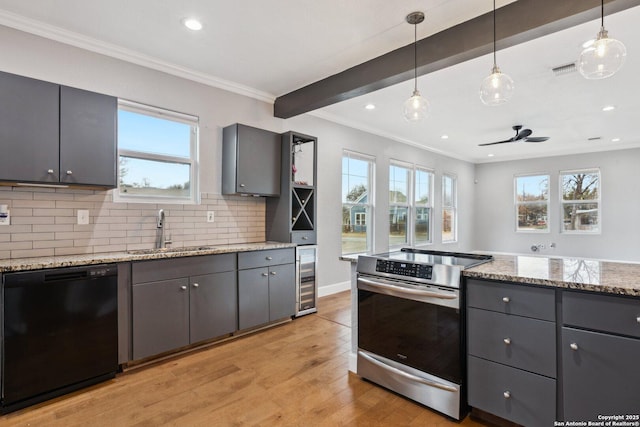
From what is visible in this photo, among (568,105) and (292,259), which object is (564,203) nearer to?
(568,105)

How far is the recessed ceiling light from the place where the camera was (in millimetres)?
2539

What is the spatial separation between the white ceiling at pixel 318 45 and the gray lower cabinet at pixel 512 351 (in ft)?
6.55

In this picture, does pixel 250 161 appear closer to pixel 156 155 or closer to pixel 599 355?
pixel 156 155

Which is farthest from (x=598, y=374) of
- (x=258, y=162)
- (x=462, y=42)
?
(x=258, y=162)

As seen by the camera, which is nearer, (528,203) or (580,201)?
(580,201)

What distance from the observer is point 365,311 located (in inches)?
96.6

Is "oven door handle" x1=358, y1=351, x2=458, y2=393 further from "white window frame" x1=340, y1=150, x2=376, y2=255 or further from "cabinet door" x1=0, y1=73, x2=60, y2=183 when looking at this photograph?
"white window frame" x1=340, y1=150, x2=376, y2=255

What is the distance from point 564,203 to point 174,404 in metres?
8.60

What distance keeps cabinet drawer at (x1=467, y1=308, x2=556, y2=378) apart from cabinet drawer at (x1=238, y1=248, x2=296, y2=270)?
2.12 m

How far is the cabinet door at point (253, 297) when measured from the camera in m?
3.28

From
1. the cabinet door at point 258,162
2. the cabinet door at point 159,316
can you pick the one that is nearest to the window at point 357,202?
the cabinet door at point 258,162

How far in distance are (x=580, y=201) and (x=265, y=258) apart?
749cm

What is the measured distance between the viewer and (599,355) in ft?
5.11

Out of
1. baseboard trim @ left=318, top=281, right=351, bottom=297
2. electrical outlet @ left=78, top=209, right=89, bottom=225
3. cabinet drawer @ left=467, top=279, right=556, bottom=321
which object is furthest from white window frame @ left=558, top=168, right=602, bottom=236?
electrical outlet @ left=78, top=209, right=89, bottom=225
